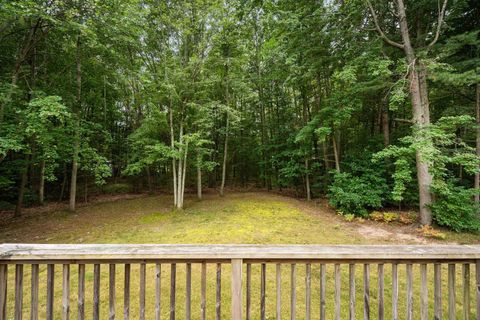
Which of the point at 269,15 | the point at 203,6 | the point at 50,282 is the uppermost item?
the point at 203,6

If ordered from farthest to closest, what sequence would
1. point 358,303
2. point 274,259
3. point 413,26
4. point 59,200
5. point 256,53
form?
point 256,53 → point 59,200 → point 413,26 → point 358,303 → point 274,259

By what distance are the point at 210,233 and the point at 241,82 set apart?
24.7ft

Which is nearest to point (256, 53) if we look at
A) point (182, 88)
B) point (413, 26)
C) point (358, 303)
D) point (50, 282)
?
point (182, 88)

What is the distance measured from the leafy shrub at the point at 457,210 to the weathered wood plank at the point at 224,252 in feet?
21.6

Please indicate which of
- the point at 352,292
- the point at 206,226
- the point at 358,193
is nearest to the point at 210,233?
the point at 206,226

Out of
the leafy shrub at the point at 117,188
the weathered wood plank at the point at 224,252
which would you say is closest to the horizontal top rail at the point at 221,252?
the weathered wood plank at the point at 224,252

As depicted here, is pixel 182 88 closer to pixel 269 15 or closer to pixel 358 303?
pixel 269 15

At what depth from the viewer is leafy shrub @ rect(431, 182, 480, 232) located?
661 cm

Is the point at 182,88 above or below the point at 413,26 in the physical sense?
below

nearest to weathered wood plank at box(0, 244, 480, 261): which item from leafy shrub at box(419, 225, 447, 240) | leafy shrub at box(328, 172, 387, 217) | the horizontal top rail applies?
the horizontal top rail

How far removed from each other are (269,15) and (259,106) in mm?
7772

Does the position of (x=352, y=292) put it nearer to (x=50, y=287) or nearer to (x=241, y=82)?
(x=50, y=287)

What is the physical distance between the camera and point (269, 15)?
28.7 feet

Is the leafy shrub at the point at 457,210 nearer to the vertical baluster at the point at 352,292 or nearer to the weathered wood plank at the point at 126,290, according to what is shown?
the vertical baluster at the point at 352,292
